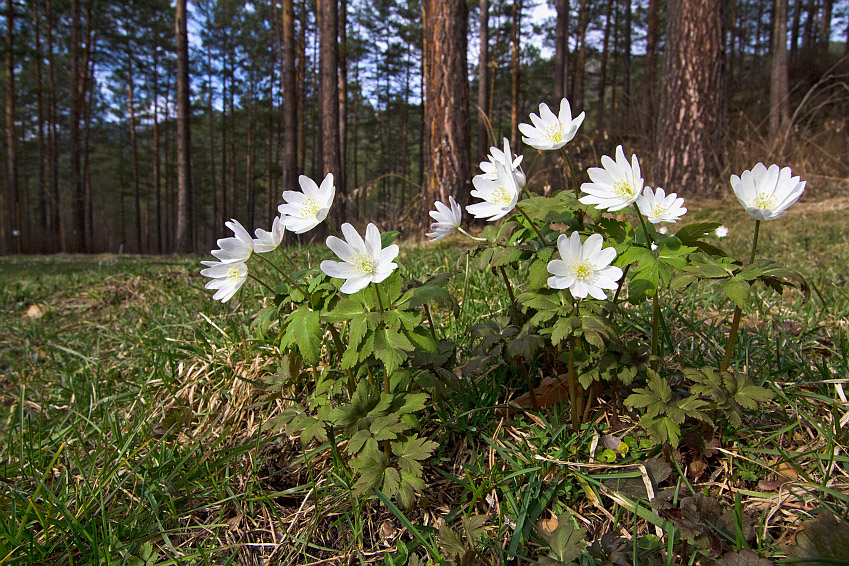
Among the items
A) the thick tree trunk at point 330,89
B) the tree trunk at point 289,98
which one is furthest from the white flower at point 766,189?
the tree trunk at point 289,98

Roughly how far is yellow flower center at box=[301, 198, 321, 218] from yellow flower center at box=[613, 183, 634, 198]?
0.79 m

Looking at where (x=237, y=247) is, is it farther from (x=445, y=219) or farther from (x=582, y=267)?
(x=582, y=267)

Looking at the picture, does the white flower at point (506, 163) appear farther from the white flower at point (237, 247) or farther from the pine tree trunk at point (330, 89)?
the pine tree trunk at point (330, 89)

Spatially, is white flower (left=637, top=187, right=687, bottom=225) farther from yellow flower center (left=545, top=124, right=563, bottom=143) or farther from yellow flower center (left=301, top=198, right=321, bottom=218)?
yellow flower center (left=301, top=198, right=321, bottom=218)

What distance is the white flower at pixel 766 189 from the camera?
112 cm

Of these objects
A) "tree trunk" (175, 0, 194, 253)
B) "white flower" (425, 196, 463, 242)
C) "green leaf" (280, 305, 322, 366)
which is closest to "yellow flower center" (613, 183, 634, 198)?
"white flower" (425, 196, 463, 242)

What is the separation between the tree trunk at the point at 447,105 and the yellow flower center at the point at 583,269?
4.17m

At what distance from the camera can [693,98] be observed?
5.54 meters

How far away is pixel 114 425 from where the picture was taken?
1807 millimetres

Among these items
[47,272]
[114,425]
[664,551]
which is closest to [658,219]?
[664,551]

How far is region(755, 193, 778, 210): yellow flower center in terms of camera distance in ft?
3.75

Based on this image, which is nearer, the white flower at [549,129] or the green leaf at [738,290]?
the green leaf at [738,290]

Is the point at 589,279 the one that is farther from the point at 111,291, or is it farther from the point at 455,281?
the point at 111,291

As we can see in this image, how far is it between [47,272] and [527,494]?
7445mm
